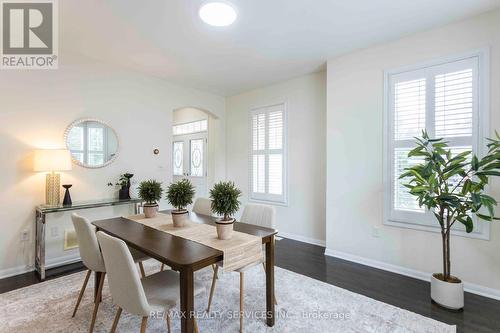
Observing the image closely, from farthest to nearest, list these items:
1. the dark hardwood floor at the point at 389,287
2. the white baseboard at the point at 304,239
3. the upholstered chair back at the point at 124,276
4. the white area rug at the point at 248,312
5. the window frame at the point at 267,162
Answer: the window frame at the point at 267,162
the white baseboard at the point at 304,239
the dark hardwood floor at the point at 389,287
the white area rug at the point at 248,312
the upholstered chair back at the point at 124,276

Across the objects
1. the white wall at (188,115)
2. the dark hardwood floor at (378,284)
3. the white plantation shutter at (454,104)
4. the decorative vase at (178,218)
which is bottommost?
the dark hardwood floor at (378,284)

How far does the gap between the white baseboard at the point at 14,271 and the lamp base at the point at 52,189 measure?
2.67 ft

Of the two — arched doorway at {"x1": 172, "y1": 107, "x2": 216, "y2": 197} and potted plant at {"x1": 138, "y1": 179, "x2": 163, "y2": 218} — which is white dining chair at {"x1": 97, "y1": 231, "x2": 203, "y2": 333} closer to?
potted plant at {"x1": 138, "y1": 179, "x2": 163, "y2": 218}

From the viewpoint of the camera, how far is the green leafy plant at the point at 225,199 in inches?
74.3

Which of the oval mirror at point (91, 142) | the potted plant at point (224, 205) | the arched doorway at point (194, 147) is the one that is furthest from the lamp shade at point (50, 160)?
the arched doorway at point (194, 147)

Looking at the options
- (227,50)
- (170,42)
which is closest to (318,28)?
(227,50)

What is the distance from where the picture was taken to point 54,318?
83.8 inches

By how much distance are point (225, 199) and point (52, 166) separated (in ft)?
7.93

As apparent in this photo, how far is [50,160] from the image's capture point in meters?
2.96

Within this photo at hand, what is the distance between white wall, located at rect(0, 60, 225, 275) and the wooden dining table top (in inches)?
59.0

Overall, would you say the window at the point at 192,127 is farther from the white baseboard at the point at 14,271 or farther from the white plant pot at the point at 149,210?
the white baseboard at the point at 14,271

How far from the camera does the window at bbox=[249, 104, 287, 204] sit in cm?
459

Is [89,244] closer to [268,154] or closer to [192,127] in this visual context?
[268,154]

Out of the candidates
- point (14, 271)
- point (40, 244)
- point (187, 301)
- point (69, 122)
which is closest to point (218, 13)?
point (187, 301)
